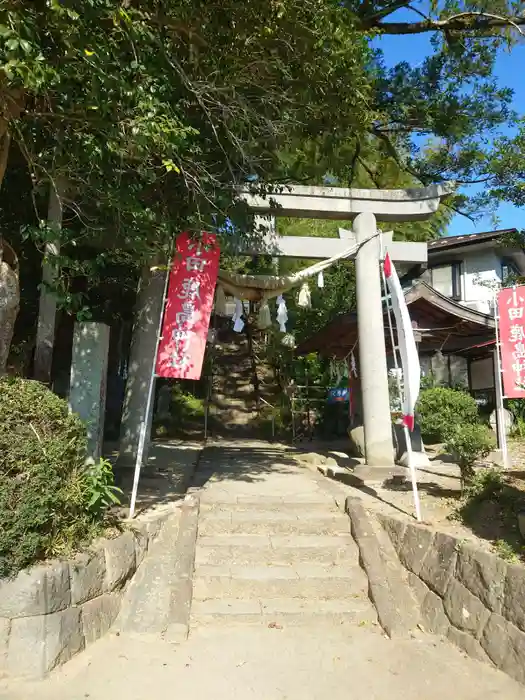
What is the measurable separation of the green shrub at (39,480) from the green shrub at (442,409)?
8.24 m

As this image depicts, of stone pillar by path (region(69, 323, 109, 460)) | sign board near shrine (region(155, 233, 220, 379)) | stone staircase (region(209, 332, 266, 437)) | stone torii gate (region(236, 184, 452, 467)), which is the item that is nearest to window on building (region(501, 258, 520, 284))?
stone staircase (region(209, 332, 266, 437))

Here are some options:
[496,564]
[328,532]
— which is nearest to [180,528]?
[328,532]

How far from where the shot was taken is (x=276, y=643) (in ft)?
15.1

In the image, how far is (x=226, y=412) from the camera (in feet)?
59.8

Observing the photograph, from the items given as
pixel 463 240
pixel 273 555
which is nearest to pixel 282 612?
pixel 273 555

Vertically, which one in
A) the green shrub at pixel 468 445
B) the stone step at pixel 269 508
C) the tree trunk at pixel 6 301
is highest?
the tree trunk at pixel 6 301

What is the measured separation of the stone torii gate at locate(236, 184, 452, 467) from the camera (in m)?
8.74

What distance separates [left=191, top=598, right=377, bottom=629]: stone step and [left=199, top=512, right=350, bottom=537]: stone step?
1.08 meters

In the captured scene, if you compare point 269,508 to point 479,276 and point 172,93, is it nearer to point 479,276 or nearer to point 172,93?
point 172,93

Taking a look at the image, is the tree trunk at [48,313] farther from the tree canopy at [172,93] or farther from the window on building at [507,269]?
the window on building at [507,269]

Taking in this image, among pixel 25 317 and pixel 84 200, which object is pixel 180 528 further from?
pixel 25 317

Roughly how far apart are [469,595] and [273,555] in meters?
2.10

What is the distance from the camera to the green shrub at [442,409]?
1116 cm

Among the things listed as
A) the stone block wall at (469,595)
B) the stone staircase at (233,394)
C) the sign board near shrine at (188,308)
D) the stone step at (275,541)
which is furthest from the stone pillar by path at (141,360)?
the stone staircase at (233,394)
